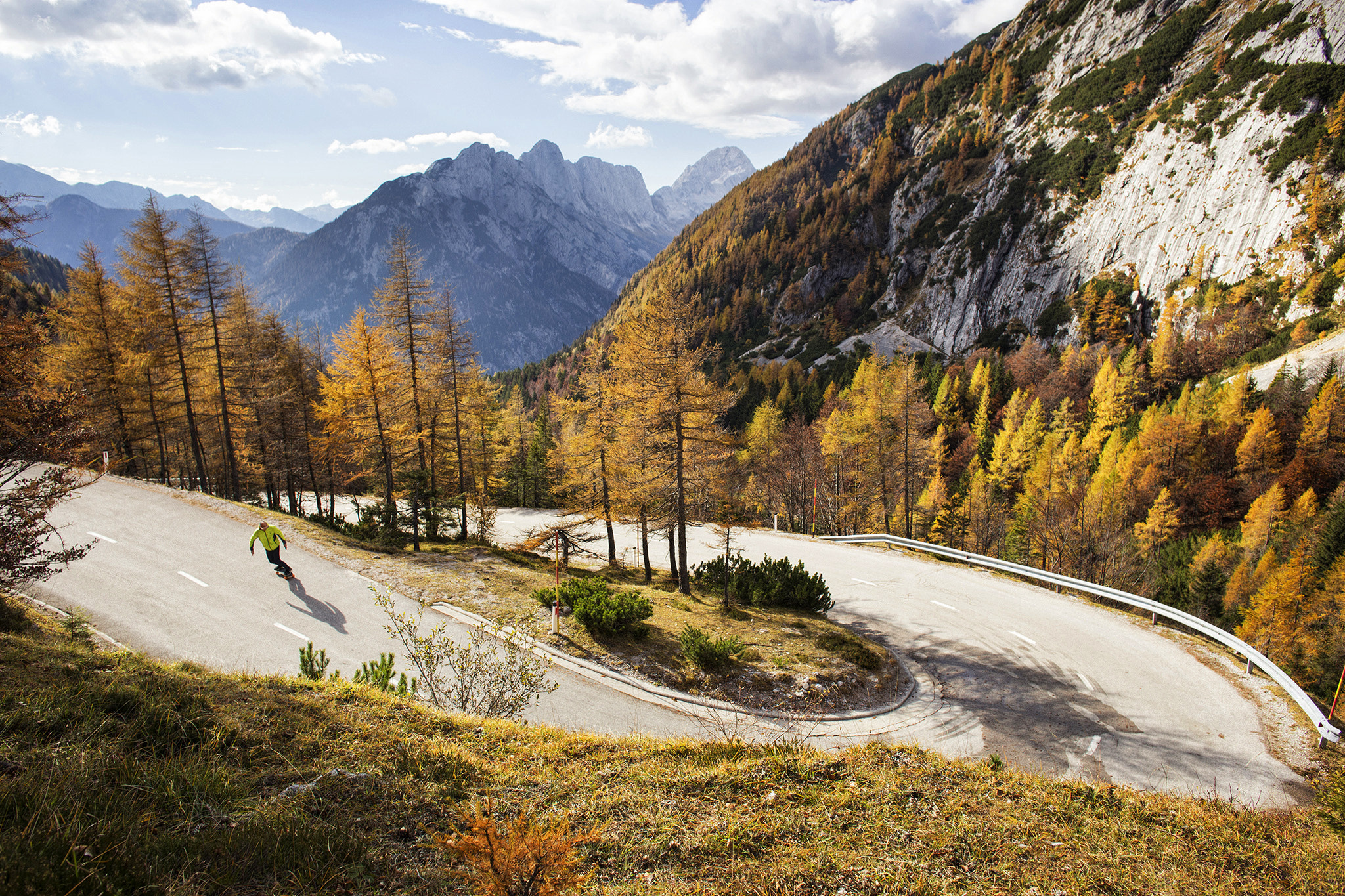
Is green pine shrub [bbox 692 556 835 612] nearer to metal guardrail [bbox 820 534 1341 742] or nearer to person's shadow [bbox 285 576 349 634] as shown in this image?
metal guardrail [bbox 820 534 1341 742]

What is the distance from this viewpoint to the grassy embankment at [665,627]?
40.3 ft

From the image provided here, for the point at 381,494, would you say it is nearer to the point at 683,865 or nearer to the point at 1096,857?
the point at 683,865

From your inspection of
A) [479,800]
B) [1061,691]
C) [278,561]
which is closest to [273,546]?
[278,561]

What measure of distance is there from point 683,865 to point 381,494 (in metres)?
29.0

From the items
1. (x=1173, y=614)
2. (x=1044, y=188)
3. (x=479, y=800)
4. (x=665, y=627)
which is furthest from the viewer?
(x=1044, y=188)

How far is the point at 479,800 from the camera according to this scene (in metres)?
5.16

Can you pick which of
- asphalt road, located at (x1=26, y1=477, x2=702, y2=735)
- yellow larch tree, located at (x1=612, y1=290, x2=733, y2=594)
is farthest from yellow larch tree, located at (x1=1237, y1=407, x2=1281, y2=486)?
asphalt road, located at (x1=26, y1=477, x2=702, y2=735)

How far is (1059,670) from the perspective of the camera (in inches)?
563

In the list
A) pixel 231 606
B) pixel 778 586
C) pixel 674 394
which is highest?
pixel 674 394

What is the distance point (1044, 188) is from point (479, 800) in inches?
6009

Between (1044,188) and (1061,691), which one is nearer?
(1061,691)

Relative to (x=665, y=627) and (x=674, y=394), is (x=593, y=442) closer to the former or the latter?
(x=674, y=394)

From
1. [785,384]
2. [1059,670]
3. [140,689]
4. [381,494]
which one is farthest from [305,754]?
[785,384]

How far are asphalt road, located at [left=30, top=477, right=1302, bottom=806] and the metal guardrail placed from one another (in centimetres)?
65
